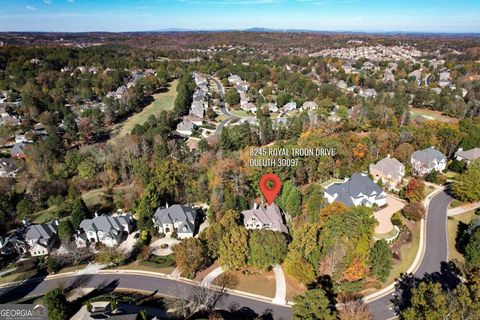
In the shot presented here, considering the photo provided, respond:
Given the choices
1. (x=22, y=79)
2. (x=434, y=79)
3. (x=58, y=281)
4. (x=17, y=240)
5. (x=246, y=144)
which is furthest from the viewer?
(x=434, y=79)

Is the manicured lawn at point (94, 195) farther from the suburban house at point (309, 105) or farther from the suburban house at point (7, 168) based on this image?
the suburban house at point (309, 105)

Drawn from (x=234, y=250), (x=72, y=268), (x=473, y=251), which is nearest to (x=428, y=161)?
(x=473, y=251)

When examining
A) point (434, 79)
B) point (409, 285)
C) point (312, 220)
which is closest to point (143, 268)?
point (312, 220)

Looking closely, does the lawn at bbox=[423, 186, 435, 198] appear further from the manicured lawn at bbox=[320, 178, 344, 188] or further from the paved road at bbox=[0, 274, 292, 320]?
the paved road at bbox=[0, 274, 292, 320]

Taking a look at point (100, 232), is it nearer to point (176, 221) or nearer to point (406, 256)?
point (176, 221)

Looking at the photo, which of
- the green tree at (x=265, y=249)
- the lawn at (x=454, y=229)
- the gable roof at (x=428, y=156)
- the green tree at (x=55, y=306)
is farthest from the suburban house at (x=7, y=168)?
the gable roof at (x=428, y=156)

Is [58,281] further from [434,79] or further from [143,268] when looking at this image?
[434,79]

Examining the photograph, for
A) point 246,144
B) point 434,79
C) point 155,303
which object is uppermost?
point 434,79

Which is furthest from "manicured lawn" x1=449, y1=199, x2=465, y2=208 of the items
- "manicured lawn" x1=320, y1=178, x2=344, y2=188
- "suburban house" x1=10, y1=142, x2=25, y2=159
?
"suburban house" x1=10, y1=142, x2=25, y2=159
